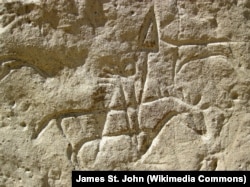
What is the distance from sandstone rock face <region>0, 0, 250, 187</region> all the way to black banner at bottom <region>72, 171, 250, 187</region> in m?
0.03

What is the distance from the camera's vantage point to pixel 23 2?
230cm

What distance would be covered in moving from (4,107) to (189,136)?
2.61 ft

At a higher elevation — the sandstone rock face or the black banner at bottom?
the sandstone rock face

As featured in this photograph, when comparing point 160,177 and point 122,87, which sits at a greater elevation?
point 122,87

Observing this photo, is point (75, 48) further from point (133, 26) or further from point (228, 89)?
point (228, 89)

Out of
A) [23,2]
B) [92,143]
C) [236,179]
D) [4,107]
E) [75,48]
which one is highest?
[23,2]

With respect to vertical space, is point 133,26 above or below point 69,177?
above

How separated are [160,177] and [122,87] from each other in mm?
408

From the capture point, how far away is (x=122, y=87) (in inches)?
89.7

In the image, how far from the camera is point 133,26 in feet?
7.48

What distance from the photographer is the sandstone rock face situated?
7.39 ft

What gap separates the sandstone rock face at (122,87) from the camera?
88.7 inches

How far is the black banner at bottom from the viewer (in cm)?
223

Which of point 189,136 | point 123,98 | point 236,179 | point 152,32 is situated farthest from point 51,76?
point 236,179
